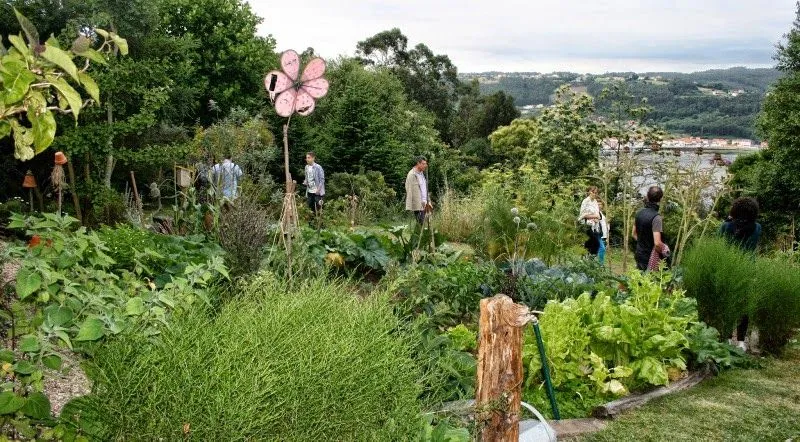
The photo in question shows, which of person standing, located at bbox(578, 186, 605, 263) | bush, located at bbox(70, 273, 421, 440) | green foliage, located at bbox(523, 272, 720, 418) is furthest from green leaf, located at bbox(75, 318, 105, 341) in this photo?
person standing, located at bbox(578, 186, 605, 263)

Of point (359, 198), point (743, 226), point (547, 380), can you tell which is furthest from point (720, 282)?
point (359, 198)

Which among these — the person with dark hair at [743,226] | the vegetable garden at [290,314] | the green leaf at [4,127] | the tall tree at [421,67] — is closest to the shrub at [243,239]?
the vegetable garden at [290,314]

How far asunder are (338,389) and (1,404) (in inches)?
40.1

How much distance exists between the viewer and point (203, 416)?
2203 millimetres

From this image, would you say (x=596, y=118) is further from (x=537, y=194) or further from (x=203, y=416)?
(x=203, y=416)

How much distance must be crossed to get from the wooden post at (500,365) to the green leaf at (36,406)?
1.72m

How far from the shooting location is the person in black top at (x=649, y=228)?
6816 mm

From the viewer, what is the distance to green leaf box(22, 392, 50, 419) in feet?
7.19

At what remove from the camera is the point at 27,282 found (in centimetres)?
233

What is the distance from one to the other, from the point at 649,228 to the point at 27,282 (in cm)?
585

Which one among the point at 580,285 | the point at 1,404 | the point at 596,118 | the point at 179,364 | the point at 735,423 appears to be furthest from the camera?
the point at 596,118

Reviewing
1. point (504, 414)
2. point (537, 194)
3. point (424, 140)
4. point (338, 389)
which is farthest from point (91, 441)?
point (424, 140)

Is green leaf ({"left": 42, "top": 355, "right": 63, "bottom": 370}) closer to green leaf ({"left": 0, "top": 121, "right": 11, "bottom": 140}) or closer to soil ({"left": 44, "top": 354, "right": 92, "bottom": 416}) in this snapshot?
green leaf ({"left": 0, "top": 121, "right": 11, "bottom": 140})

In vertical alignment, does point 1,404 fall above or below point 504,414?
above
